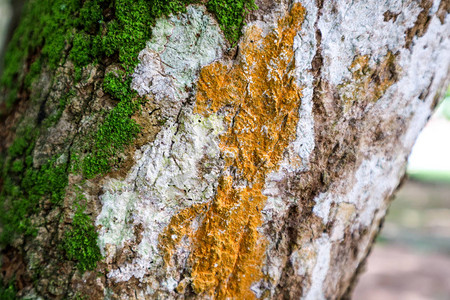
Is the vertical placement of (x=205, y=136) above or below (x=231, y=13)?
below

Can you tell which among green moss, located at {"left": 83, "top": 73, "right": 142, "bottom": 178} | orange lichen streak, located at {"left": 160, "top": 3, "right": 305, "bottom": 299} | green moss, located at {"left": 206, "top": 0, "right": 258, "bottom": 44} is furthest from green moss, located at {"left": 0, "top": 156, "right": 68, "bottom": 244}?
green moss, located at {"left": 206, "top": 0, "right": 258, "bottom": 44}

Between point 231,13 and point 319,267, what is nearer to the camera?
point 231,13

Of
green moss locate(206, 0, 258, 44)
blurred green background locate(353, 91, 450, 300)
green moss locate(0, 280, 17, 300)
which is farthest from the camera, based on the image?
blurred green background locate(353, 91, 450, 300)

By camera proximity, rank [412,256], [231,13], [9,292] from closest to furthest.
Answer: [231,13], [9,292], [412,256]

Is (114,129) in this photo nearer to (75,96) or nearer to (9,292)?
(75,96)

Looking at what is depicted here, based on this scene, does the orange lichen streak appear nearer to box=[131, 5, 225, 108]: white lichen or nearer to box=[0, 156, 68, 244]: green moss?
box=[131, 5, 225, 108]: white lichen

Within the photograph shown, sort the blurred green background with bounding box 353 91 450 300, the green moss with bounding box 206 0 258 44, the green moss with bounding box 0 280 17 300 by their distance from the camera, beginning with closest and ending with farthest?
1. the green moss with bounding box 206 0 258 44
2. the green moss with bounding box 0 280 17 300
3. the blurred green background with bounding box 353 91 450 300

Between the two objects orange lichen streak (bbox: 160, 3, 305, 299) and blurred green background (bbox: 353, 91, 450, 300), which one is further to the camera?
blurred green background (bbox: 353, 91, 450, 300)

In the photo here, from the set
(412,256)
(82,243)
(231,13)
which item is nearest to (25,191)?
(82,243)

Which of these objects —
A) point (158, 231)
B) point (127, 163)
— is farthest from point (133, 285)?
point (127, 163)
